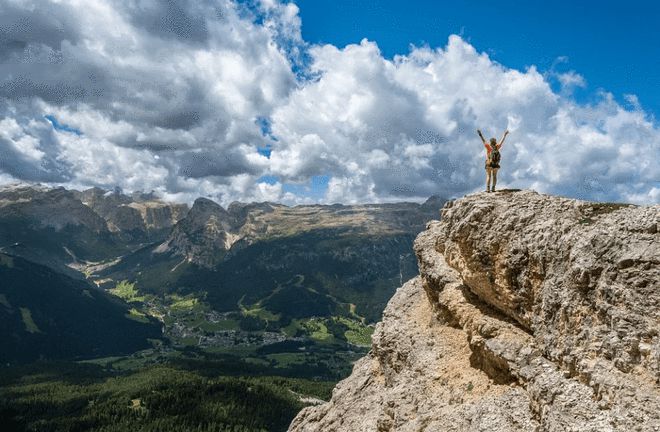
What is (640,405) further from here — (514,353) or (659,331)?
(514,353)

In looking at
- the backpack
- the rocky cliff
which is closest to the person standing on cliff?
the backpack

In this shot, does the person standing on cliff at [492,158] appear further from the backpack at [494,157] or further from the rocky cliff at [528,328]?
the rocky cliff at [528,328]

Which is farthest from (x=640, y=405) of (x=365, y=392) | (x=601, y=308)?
(x=365, y=392)

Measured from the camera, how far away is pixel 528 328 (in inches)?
1093

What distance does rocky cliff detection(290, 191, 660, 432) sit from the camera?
776 inches

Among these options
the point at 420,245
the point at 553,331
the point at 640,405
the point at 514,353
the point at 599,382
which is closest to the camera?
the point at 640,405

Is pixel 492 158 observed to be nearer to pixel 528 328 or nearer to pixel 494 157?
pixel 494 157

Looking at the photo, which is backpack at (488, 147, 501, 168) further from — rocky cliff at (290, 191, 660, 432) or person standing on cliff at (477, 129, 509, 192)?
rocky cliff at (290, 191, 660, 432)

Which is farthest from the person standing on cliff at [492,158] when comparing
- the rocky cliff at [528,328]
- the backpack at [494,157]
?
the rocky cliff at [528,328]

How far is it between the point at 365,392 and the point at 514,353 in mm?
20031

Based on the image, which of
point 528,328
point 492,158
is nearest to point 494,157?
point 492,158

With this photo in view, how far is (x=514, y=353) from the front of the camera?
1043 inches

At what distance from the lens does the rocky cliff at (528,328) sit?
64.6 feet

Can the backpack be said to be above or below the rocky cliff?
above
